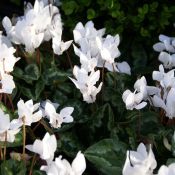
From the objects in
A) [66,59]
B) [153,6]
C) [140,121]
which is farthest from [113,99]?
[153,6]

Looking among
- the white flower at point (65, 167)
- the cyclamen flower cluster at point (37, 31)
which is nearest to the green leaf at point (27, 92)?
the cyclamen flower cluster at point (37, 31)

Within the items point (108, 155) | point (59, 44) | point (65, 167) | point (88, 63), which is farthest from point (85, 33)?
point (65, 167)

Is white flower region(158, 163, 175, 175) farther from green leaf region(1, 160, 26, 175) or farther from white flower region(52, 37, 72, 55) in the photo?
white flower region(52, 37, 72, 55)

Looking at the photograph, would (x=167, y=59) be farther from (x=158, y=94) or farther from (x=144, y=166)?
(x=144, y=166)

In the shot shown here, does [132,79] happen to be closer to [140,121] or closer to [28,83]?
[140,121]

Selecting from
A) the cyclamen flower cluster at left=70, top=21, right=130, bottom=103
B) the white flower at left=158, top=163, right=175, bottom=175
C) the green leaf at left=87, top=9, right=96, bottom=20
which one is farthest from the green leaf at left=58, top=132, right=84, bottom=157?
the green leaf at left=87, top=9, right=96, bottom=20
